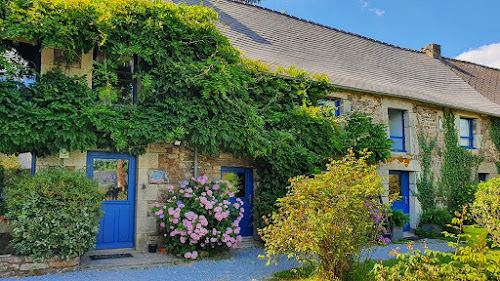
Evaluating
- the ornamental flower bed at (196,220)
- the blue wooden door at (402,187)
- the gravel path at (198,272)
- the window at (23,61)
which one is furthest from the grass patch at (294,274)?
the blue wooden door at (402,187)

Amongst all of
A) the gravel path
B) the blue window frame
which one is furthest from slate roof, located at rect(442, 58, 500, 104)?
the gravel path

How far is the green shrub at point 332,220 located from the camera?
4.89m

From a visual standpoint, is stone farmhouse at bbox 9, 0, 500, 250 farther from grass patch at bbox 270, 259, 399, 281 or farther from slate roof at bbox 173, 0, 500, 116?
grass patch at bbox 270, 259, 399, 281

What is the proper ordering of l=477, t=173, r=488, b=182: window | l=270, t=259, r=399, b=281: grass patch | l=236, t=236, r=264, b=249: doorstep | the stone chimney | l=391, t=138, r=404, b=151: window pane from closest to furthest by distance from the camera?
l=270, t=259, r=399, b=281: grass patch < l=236, t=236, r=264, b=249: doorstep < l=391, t=138, r=404, b=151: window pane < l=477, t=173, r=488, b=182: window < the stone chimney

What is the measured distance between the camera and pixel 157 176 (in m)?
7.66

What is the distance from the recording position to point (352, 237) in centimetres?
496

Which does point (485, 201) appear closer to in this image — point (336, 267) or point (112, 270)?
point (336, 267)

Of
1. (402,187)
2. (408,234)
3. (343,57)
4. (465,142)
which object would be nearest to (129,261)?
(408,234)

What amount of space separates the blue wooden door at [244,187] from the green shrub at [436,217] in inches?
218

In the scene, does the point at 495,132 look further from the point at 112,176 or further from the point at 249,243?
the point at 112,176

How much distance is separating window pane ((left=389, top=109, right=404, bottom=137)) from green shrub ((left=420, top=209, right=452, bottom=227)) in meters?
2.42

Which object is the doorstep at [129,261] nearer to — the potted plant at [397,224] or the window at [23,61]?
the window at [23,61]

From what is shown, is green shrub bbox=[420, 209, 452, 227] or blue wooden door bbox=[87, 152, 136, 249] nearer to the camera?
blue wooden door bbox=[87, 152, 136, 249]

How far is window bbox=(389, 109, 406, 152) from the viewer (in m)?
11.6
